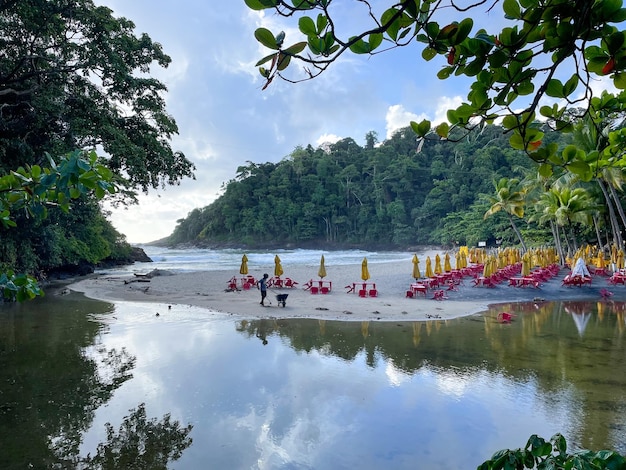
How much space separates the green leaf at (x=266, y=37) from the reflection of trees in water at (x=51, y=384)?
475 centimetres

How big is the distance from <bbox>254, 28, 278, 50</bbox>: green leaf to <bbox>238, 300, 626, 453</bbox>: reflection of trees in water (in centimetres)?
531

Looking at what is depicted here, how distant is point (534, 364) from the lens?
7246mm

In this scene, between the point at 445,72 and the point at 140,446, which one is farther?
the point at 140,446

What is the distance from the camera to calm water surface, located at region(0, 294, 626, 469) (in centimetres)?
443

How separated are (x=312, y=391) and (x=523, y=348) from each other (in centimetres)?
507

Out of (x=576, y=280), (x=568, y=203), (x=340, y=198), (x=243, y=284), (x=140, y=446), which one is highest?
(x=340, y=198)

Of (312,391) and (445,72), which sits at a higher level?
(445,72)

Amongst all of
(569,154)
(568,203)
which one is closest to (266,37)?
(569,154)

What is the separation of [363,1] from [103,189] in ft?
4.89

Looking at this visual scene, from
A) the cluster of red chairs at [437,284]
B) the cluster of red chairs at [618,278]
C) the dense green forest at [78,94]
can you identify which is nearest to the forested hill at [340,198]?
the cluster of red chairs at [618,278]

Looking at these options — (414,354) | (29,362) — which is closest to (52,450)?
(29,362)

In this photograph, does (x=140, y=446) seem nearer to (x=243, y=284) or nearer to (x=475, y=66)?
(x=475, y=66)

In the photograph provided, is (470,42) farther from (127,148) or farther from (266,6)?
(127,148)

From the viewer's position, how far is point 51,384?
20.4ft
